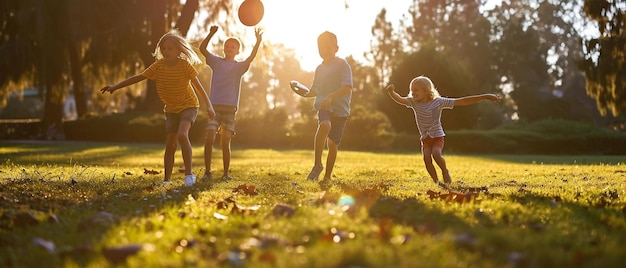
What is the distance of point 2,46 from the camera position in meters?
25.8

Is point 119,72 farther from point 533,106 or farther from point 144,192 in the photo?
point 533,106

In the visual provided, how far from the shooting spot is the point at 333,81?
862cm

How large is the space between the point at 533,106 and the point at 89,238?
145ft

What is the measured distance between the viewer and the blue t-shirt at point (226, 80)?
8.82 meters

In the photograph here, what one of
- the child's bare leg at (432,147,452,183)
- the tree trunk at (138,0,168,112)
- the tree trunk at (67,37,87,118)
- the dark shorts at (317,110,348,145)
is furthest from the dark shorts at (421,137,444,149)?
the tree trunk at (67,37,87,118)

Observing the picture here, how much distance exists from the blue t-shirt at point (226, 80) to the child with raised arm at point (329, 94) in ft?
3.48

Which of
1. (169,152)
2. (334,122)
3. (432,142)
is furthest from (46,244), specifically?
(432,142)

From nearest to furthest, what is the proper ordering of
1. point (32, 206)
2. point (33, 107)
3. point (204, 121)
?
1. point (32, 206)
2. point (204, 121)
3. point (33, 107)

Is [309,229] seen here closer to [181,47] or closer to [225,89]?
[181,47]

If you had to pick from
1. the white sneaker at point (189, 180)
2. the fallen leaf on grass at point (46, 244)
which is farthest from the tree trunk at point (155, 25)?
the fallen leaf on grass at point (46, 244)

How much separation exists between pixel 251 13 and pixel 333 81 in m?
3.12

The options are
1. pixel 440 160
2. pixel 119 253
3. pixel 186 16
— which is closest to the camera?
pixel 119 253

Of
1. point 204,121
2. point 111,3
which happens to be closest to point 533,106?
point 204,121

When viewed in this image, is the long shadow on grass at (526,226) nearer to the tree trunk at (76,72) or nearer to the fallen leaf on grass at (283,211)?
the fallen leaf on grass at (283,211)
